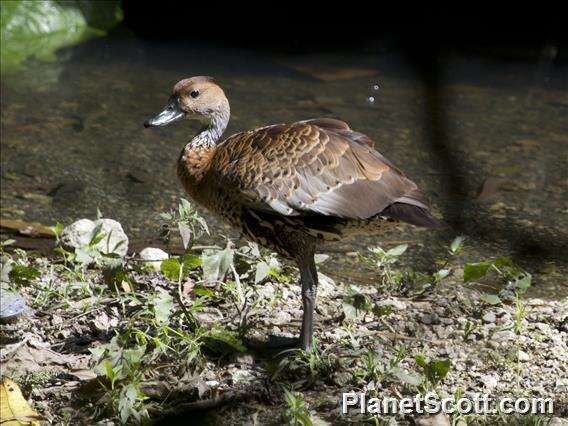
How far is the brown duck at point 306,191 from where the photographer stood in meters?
3.99

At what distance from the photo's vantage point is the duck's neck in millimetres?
4629

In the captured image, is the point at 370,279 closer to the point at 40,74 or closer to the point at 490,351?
the point at 490,351

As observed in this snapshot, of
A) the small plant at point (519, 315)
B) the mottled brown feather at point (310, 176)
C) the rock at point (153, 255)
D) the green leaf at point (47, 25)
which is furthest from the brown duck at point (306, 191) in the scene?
the green leaf at point (47, 25)

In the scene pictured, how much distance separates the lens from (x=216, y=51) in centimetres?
1002

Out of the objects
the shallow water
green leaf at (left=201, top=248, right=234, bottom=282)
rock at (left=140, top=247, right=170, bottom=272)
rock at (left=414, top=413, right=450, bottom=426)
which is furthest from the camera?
the shallow water

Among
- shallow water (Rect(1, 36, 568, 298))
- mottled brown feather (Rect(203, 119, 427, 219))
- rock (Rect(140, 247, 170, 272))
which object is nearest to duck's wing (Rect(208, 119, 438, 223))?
mottled brown feather (Rect(203, 119, 427, 219))

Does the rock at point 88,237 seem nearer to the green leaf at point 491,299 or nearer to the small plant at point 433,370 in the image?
the green leaf at point 491,299

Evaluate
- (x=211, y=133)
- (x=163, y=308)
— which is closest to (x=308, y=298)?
(x=163, y=308)

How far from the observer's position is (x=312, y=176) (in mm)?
4047

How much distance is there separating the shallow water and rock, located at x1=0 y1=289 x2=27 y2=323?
4.90 ft

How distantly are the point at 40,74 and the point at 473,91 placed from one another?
12.9ft

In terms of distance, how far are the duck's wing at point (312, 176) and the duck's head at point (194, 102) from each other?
1.78 ft

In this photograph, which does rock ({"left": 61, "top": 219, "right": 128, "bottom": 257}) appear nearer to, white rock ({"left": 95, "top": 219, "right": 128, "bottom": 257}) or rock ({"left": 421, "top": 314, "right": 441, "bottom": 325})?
white rock ({"left": 95, "top": 219, "right": 128, "bottom": 257})

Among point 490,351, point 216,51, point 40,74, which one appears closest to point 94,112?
point 40,74
